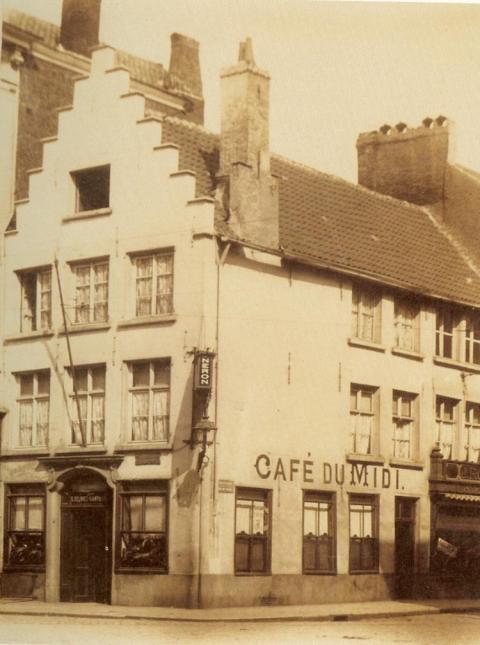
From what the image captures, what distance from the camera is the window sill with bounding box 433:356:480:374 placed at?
1266 inches

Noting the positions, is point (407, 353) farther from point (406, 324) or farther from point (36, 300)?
point (36, 300)

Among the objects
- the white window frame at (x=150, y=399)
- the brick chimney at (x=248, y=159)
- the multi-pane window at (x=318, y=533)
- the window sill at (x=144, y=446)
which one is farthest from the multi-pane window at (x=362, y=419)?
the window sill at (x=144, y=446)

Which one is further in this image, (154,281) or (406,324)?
(406,324)

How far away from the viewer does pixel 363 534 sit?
3045 centimetres

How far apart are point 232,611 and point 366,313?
6.94 meters

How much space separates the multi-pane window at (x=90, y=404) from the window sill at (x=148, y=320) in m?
0.90

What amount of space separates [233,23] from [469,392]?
494 inches

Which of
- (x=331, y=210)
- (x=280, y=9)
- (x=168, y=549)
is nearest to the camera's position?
(x=280, y=9)

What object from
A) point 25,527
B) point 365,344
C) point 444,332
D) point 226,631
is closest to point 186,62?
point 365,344

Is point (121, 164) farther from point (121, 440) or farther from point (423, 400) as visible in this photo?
point (423, 400)

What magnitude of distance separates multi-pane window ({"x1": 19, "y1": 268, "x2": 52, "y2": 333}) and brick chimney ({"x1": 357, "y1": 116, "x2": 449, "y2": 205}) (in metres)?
8.75

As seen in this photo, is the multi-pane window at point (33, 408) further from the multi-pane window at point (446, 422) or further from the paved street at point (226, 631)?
the multi-pane window at point (446, 422)

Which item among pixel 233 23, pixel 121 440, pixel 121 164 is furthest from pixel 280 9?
pixel 121 440

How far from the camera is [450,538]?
1267 inches
